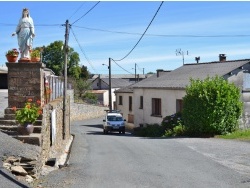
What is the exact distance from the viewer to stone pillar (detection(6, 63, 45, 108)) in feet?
47.0

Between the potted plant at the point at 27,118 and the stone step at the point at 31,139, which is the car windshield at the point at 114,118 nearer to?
the potted plant at the point at 27,118

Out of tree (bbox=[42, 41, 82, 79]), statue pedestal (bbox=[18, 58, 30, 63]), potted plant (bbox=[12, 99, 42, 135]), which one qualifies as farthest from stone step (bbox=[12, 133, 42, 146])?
tree (bbox=[42, 41, 82, 79])

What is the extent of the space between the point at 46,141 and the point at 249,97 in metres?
19.0

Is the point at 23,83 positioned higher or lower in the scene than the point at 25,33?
lower

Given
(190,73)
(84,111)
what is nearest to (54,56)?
(84,111)

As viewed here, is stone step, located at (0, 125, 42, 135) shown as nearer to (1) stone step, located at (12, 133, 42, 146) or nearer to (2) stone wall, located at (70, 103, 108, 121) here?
(1) stone step, located at (12, 133, 42, 146)

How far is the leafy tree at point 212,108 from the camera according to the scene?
2384cm

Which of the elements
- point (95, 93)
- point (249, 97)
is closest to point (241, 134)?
point (249, 97)

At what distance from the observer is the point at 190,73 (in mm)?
35094

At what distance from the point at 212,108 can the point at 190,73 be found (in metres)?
11.6

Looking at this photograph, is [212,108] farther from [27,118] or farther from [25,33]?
[27,118]

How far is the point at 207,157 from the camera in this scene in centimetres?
1541

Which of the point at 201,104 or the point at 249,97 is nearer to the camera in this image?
the point at 201,104

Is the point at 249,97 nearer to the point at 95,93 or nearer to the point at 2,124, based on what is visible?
the point at 2,124
